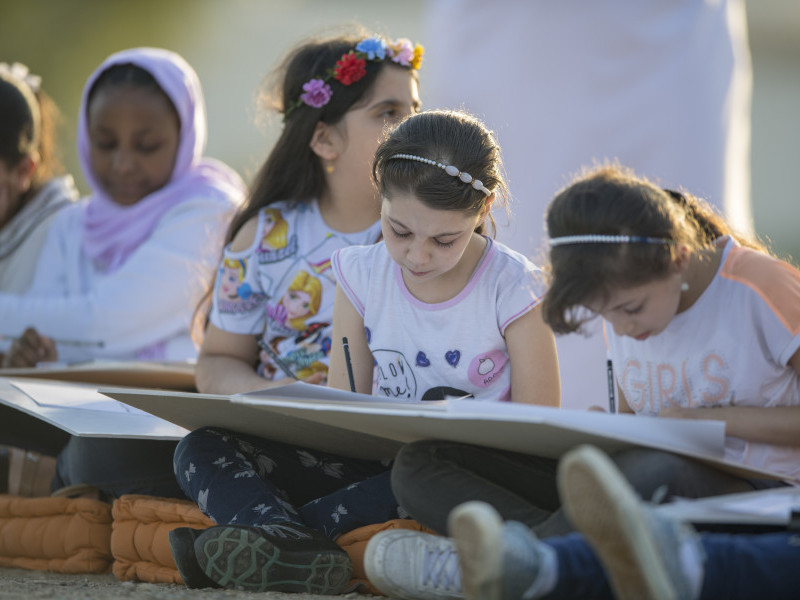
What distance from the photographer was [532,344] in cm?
207

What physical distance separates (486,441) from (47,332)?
205 centimetres

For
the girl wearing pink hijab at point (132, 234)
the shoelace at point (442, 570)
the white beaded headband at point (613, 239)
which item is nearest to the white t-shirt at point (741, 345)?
the white beaded headband at point (613, 239)

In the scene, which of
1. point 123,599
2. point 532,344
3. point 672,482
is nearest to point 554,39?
point 532,344

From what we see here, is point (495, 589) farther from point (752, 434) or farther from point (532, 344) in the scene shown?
point (532, 344)

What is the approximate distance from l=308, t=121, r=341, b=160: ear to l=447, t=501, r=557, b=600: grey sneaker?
4.82ft

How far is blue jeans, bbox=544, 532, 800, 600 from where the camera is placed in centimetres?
132

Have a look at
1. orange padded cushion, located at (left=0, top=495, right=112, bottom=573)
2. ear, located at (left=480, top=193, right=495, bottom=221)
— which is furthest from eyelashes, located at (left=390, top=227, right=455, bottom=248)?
orange padded cushion, located at (left=0, top=495, right=112, bottom=573)

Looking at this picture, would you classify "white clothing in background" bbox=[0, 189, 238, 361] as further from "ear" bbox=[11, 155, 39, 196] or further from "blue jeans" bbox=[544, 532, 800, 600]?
"blue jeans" bbox=[544, 532, 800, 600]

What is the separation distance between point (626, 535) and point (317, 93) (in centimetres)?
167

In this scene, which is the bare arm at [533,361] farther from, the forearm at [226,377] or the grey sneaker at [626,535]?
the grey sneaker at [626,535]

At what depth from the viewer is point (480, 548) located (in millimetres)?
1229

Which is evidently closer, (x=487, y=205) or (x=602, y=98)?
(x=487, y=205)

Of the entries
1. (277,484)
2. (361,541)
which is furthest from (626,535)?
(277,484)

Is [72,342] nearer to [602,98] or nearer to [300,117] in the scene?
[300,117]
